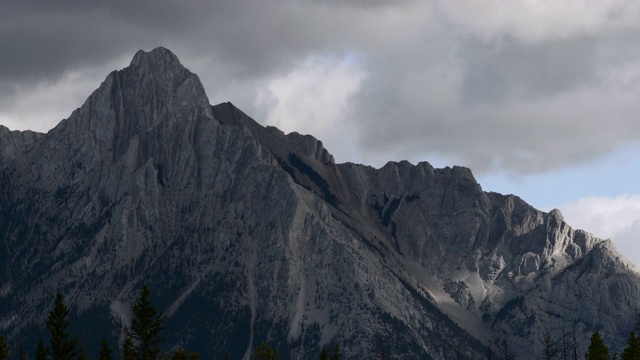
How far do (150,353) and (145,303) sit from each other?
6485 millimetres

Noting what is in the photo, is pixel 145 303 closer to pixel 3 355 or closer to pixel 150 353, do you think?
pixel 150 353

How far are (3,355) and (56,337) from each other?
752 centimetres

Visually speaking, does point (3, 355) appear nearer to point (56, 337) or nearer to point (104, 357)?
point (56, 337)

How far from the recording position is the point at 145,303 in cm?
19150

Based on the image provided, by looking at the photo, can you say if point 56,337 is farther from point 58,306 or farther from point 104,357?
point 104,357

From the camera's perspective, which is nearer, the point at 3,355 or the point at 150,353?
the point at 3,355

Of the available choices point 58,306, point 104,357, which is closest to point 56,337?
point 58,306

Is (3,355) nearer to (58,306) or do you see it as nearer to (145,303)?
(58,306)

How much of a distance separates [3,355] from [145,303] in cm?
2073

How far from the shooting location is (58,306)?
18288cm

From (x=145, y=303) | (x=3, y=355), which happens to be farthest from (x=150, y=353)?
(x=3, y=355)

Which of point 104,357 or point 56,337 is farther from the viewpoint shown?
point 104,357

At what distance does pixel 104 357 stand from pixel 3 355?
22.8 m

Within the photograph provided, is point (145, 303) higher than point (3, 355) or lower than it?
higher
